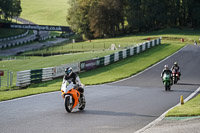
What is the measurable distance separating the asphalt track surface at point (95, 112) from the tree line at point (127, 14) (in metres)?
75.5

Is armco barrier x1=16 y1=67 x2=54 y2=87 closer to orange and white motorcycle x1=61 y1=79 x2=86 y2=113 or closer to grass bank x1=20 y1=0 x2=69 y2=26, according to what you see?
orange and white motorcycle x1=61 y1=79 x2=86 y2=113

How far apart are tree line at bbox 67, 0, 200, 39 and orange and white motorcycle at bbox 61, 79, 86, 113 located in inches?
3282

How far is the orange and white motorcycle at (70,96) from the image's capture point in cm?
1453

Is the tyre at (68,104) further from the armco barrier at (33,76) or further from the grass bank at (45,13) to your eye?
the grass bank at (45,13)

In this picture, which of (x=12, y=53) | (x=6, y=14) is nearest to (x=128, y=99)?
(x=12, y=53)

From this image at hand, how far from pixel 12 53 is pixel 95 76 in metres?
53.0

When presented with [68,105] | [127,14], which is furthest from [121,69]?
[127,14]

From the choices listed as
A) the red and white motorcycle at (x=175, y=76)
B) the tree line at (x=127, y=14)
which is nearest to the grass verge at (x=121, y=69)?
the red and white motorcycle at (x=175, y=76)

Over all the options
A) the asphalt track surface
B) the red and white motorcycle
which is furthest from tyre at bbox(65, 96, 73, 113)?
the red and white motorcycle

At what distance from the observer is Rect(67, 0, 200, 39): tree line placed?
99562mm

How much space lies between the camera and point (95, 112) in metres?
15.0

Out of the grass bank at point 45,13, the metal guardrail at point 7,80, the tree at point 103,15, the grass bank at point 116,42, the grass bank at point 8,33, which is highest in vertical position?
the grass bank at point 45,13

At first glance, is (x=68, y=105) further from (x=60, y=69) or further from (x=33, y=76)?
(x=60, y=69)

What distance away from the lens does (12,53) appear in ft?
275
